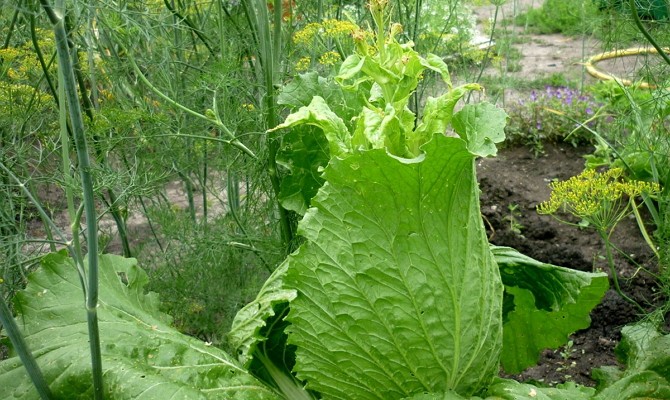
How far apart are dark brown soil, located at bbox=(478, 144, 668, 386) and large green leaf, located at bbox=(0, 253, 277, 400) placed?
1.69 meters

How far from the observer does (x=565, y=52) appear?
9023 millimetres

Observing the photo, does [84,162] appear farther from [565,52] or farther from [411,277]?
[565,52]

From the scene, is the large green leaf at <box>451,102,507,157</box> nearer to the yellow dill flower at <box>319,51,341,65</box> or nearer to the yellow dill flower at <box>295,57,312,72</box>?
the yellow dill flower at <box>319,51,341,65</box>

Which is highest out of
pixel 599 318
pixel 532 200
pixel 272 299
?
pixel 272 299

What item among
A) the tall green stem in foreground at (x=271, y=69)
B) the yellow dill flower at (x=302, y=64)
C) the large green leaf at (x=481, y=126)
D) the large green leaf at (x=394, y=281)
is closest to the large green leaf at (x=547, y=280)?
the large green leaf at (x=394, y=281)

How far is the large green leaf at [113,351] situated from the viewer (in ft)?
7.57

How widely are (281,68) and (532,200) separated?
2276 millimetres

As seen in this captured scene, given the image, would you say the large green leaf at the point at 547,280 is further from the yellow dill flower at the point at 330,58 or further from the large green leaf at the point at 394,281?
the yellow dill flower at the point at 330,58

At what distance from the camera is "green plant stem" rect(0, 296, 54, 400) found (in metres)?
1.99

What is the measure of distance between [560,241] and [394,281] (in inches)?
101

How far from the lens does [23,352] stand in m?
2.10

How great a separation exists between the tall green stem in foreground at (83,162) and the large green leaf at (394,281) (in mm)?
600

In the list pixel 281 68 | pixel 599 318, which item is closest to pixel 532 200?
pixel 599 318

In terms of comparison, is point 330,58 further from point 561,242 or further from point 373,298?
point 561,242
